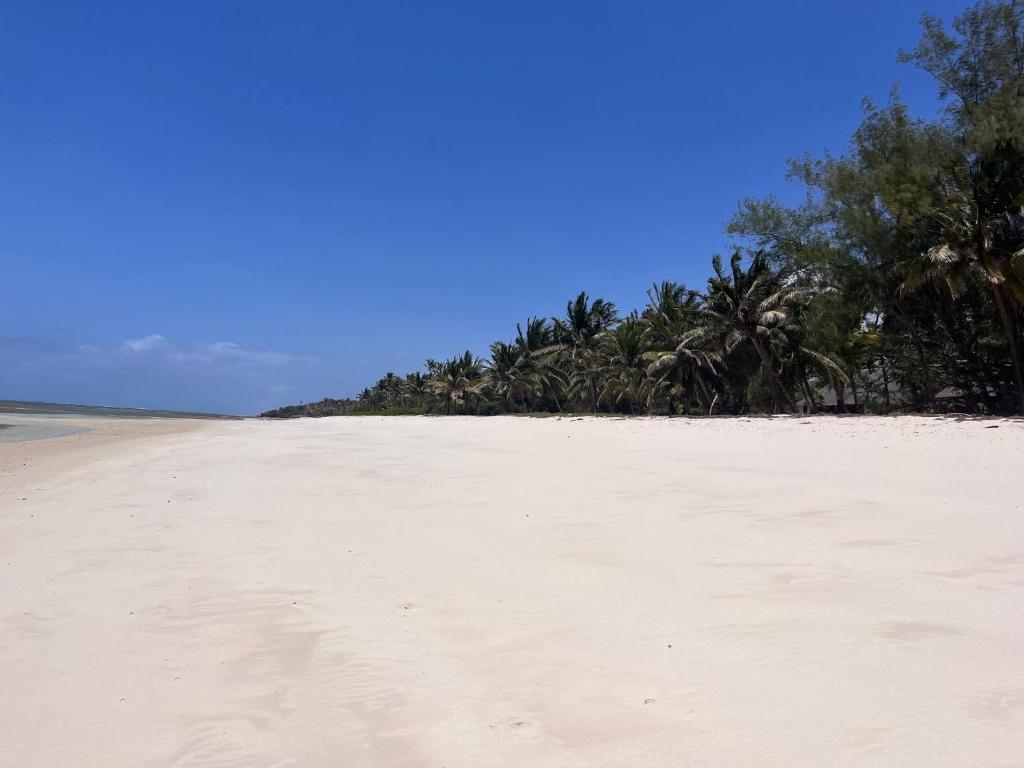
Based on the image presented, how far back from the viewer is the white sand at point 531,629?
94.3 inches

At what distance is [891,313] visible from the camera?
22.8 m

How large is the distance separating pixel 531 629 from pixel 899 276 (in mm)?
22715

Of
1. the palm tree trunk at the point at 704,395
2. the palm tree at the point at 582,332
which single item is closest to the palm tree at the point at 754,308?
the palm tree trunk at the point at 704,395

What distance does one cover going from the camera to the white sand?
94.3 inches

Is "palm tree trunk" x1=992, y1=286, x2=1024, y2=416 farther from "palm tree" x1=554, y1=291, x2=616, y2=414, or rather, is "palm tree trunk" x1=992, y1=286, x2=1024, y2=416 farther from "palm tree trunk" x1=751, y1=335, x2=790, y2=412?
"palm tree" x1=554, y1=291, x2=616, y2=414

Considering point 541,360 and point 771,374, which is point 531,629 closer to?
point 771,374

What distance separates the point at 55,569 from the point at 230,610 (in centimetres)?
226

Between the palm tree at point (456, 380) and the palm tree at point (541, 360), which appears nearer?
A: the palm tree at point (541, 360)

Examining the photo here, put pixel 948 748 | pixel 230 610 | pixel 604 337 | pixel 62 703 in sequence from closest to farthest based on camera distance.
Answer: pixel 948 748 → pixel 62 703 → pixel 230 610 → pixel 604 337

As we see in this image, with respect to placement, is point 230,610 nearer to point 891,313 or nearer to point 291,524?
point 291,524

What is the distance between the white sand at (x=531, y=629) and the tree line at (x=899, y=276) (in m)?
14.4

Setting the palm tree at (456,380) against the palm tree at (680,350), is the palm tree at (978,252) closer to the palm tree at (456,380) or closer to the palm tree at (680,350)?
the palm tree at (680,350)

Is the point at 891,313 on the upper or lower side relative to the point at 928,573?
upper

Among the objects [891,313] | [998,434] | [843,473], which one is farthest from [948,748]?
[891,313]
